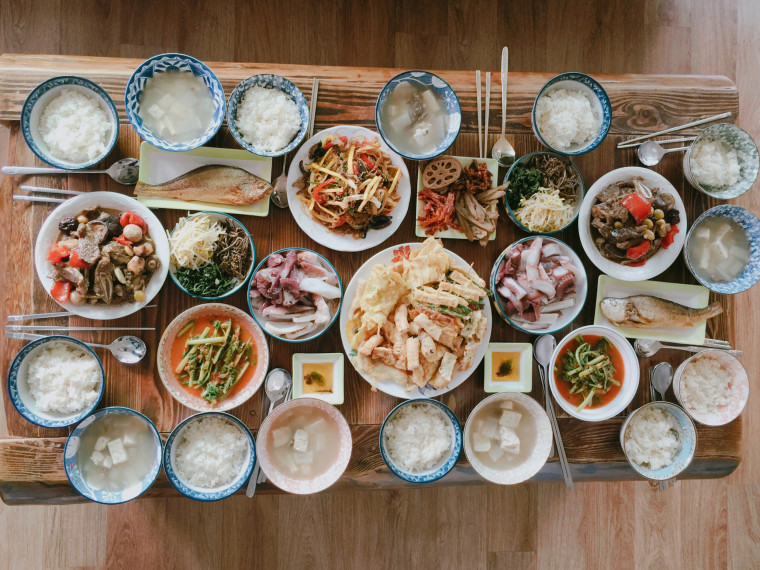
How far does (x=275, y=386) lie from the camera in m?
2.22

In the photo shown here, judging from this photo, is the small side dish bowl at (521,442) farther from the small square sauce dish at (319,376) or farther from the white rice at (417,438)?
the small square sauce dish at (319,376)

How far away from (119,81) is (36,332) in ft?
3.89

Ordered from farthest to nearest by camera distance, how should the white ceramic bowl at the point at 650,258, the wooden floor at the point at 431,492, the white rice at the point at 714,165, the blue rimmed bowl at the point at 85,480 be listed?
1. the wooden floor at the point at 431,492
2. the white rice at the point at 714,165
3. the white ceramic bowl at the point at 650,258
4. the blue rimmed bowl at the point at 85,480

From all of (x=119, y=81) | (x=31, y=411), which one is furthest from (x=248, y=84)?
(x=31, y=411)

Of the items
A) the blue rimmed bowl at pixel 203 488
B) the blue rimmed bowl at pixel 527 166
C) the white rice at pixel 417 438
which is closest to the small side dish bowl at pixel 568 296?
the blue rimmed bowl at pixel 527 166

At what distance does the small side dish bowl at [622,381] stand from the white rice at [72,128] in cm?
225

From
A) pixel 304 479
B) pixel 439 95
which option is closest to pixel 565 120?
pixel 439 95

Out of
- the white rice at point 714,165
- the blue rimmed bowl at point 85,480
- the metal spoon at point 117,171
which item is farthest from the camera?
the white rice at point 714,165

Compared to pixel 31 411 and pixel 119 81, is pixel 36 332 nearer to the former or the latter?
pixel 31 411

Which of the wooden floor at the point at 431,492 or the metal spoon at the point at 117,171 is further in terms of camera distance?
the wooden floor at the point at 431,492

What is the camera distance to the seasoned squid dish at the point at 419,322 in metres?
2.14

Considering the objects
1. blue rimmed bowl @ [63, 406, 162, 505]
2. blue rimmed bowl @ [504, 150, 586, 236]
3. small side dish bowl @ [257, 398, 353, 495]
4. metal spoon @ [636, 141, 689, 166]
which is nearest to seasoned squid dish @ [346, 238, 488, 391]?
small side dish bowl @ [257, 398, 353, 495]

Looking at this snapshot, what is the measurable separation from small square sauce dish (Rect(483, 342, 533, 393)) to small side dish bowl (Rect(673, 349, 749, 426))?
73cm

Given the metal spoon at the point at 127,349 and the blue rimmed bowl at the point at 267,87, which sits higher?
the blue rimmed bowl at the point at 267,87
